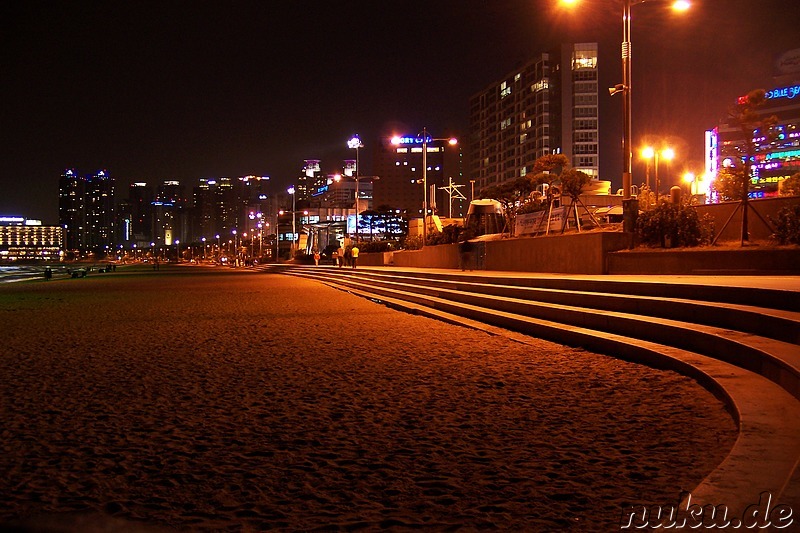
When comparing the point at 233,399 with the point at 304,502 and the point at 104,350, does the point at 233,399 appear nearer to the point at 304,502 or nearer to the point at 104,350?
the point at 304,502

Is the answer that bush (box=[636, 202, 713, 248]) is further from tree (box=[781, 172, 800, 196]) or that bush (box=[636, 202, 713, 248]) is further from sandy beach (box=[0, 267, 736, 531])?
sandy beach (box=[0, 267, 736, 531])

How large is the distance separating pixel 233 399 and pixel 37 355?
16.2 ft

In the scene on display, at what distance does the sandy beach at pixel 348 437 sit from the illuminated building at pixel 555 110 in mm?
117170

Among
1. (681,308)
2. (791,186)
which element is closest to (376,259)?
(791,186)

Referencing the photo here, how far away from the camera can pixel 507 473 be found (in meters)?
3.94

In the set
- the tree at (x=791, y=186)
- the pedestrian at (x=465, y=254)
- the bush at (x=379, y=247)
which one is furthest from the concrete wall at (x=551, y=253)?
the bush at (x=379, y=247)

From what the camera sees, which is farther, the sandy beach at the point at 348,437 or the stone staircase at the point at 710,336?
the stone staircase at the point at 710,336

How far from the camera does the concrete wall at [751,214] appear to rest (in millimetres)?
14461

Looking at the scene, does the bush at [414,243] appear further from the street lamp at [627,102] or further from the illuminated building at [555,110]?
the illuminated building at [555,110]

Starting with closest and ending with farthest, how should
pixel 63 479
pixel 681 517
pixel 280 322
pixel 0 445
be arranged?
1. pixel 681 517
2. pixel 63 479
3. pixel 0 445
4. pixel 280 322

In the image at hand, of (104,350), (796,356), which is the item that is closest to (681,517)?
(796,356)

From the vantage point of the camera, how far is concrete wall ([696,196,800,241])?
47.4ft

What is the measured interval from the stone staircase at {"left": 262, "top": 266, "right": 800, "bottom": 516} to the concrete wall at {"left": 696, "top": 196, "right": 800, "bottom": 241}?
5.16 meters

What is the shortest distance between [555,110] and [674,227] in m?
121
